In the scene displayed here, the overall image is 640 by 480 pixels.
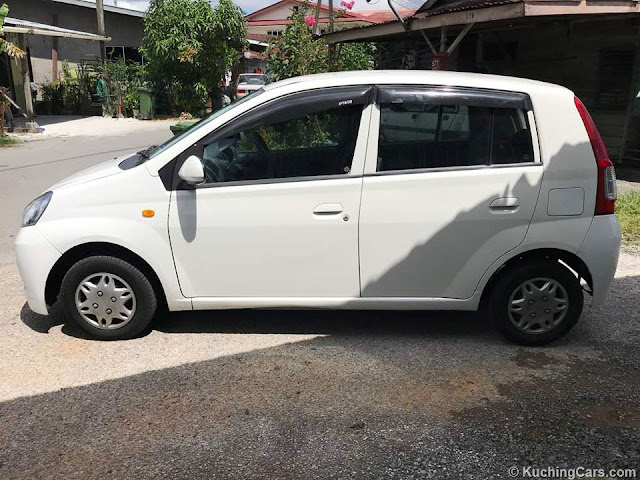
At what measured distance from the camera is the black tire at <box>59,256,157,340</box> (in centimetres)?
379

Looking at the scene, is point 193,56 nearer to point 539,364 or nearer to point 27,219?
point 27,219

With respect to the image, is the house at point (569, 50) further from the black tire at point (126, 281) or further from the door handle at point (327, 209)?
the black tire at point (126, 281)

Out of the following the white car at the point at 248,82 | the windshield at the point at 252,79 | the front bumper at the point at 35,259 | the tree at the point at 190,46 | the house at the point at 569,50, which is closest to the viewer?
the front bumper at the point at 35,259

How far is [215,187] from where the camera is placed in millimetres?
3705

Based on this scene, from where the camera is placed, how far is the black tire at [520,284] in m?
3.80

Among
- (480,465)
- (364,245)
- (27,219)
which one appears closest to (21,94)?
(27,219)

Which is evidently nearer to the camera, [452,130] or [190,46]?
[452,130]

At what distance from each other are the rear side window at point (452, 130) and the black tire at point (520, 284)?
76cm

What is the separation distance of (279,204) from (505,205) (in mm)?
1470

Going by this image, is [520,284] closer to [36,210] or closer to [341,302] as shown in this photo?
[341,302]

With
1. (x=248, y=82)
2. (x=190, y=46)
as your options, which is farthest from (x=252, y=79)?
(x=190, y=46)

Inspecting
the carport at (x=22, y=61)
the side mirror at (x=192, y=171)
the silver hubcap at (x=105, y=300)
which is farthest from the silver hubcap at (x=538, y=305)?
the carport at (x=22, y=61)

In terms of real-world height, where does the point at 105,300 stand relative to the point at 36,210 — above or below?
below

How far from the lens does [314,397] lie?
3.34m
